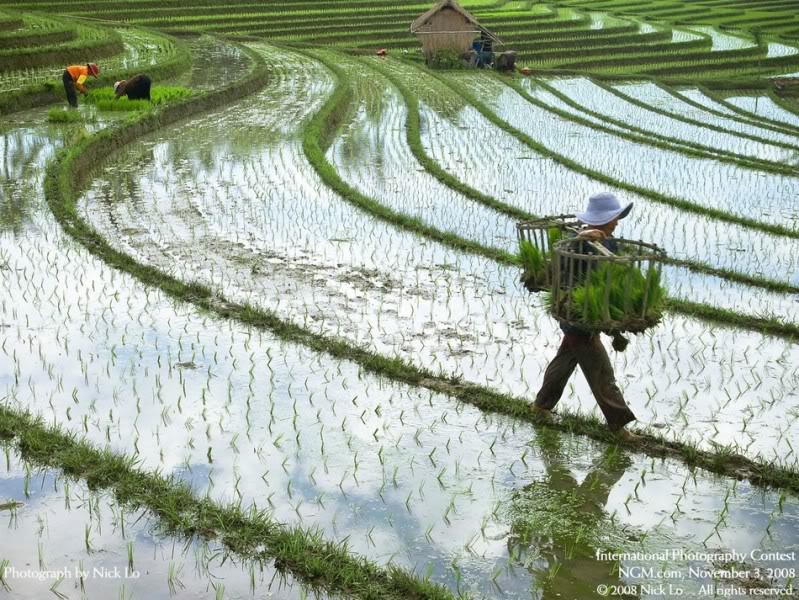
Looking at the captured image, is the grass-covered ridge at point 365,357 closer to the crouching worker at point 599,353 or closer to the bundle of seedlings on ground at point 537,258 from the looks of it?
the crouching worker at point 599,353

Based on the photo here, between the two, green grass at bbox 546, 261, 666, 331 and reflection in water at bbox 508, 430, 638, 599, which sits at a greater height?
green grass at bbox 546, 261, 666, 331

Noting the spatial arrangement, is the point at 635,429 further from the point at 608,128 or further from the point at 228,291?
the point at 608,128

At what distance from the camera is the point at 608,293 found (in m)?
3.89

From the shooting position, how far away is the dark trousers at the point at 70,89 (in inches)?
487

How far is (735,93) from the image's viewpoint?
19.4m

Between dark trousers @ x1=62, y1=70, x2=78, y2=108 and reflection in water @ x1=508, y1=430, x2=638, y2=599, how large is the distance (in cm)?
1007

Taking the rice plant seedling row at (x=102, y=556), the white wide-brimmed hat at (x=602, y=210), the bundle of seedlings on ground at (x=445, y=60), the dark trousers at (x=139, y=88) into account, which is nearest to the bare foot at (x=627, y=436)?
the white wide-brimmed hat at (x=602, y=210)

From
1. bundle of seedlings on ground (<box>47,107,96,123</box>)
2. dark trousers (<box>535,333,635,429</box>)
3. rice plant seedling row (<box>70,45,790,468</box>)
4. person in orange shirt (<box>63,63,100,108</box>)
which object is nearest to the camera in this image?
dark trousers (<box>535,333,635,429</box>)

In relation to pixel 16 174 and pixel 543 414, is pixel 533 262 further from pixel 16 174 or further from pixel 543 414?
pixel 16 174

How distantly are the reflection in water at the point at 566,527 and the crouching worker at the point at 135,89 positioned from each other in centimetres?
975

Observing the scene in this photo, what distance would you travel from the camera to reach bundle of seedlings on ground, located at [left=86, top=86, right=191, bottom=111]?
40.6ft

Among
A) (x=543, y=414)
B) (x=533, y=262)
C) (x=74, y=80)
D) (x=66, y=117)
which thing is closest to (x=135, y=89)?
(x=74, y=80)

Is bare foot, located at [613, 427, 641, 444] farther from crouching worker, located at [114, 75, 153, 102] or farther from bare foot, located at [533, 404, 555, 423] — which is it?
crouching worker, located at [114, 75, 153, 102]

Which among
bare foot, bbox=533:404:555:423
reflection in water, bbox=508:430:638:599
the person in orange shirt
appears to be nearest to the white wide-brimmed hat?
bare foot, bbox=533:404:555:423
